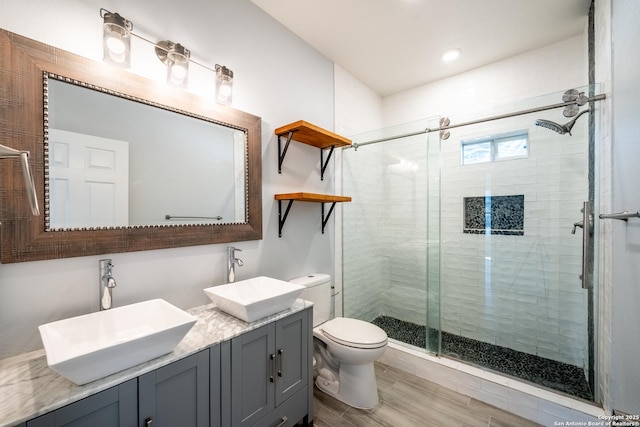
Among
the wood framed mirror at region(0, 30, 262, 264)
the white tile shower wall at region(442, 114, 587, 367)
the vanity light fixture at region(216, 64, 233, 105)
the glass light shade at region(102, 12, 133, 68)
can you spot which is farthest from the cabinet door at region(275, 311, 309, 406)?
the white tile shower wall at region(442, 114, 587, 367)

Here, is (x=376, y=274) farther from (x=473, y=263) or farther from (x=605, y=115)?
(x=605, y=115)

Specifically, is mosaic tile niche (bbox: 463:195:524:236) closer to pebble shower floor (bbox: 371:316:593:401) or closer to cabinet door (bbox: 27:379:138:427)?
pebble shower floor (bbox: 371:316:593:401)

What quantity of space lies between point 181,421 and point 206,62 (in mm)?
1823

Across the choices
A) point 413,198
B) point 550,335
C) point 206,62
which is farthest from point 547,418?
point 206,62

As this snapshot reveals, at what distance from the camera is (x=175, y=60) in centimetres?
142

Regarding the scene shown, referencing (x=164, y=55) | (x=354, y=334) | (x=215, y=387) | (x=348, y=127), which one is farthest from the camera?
(x=348, y=127)

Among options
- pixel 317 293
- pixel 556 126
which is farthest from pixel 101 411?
pixel 556 126

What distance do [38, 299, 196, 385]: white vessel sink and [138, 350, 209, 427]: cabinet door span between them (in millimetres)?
84

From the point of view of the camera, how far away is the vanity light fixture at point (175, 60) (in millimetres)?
1392

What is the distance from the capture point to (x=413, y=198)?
8.47 ft

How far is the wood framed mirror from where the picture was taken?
1003 millimetres

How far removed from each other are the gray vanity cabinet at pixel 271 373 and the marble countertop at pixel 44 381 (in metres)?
0.14

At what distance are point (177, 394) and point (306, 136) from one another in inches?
67.8

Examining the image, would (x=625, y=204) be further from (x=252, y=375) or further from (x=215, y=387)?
(x=215, y=387)
